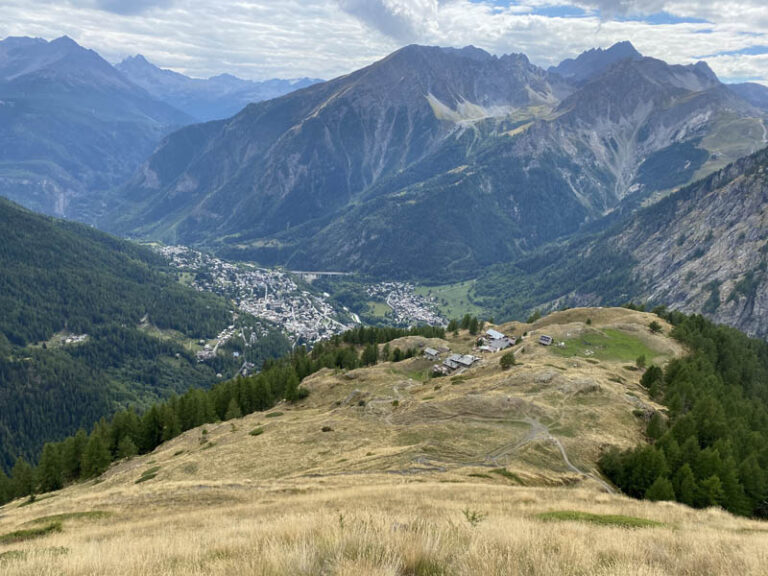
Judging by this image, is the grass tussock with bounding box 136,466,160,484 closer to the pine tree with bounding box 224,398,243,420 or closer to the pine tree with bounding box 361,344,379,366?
the pine tree with bounding box 224,398,243,420

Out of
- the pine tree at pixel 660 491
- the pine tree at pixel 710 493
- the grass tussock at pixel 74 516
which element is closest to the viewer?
the grass tussock at pixel 74 516

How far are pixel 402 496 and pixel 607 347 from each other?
7687 centimetres

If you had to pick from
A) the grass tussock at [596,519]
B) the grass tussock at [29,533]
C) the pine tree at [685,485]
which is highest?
the grass tussock at [596,519]

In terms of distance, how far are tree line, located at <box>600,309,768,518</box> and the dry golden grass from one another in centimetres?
352

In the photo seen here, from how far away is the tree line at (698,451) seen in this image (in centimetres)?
4147

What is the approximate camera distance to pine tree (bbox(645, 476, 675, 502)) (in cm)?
3919

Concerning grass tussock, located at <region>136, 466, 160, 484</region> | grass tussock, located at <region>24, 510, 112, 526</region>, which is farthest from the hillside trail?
grass tussock, located at <region>136, 466, 160, 484</region>

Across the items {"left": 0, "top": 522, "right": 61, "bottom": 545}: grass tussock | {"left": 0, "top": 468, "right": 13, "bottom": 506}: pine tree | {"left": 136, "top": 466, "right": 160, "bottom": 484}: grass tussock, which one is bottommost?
{"left": 0, "top": 468, "right": 13, "bottom": 506}: pine tree

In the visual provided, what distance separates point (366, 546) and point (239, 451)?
54381mm

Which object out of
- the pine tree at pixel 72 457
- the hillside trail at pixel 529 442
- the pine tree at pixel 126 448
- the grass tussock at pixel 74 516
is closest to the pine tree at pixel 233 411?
the pine tree at pixel 126 448

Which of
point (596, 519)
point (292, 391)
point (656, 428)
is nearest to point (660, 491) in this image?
point (656, 428)

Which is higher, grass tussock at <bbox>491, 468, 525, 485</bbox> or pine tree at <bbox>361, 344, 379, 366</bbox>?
grass tussock at <bbox>491, 468, 525, 485</bbox>

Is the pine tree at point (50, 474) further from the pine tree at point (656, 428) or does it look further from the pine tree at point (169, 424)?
the pine tree at point (656, 428)

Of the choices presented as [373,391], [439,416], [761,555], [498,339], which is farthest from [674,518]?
[498,339]
